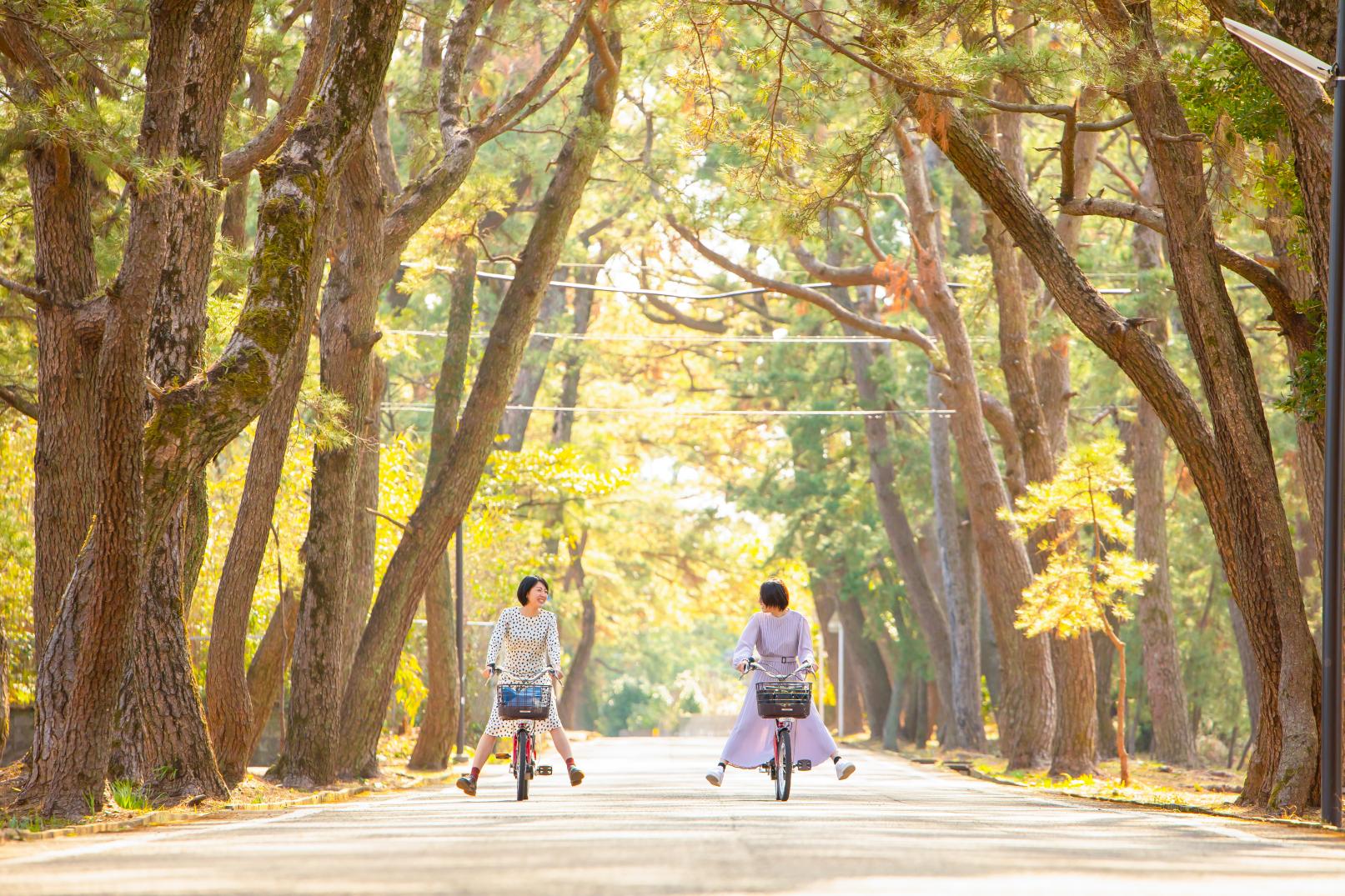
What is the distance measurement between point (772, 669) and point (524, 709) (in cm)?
201

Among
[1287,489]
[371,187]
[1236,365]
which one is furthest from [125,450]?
[1287,489]

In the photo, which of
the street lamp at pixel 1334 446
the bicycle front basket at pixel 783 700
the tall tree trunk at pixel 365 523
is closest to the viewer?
the street lamp at pixel 1334 446

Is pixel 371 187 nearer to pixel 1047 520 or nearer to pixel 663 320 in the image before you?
pixel 1047 520

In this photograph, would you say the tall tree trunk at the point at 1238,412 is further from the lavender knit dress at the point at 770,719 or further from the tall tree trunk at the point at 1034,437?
the tall tree trunk at the point at 1034,437

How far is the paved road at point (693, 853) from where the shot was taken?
23.4 feet

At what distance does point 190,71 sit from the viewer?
512 inches

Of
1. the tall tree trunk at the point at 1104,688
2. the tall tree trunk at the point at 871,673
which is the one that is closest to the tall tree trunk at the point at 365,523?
the tall tree trunk at the point at 1104,688

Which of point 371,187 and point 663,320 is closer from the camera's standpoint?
point 371,187

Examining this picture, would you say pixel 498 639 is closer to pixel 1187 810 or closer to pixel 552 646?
pixel 552 646

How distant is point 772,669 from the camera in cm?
1406

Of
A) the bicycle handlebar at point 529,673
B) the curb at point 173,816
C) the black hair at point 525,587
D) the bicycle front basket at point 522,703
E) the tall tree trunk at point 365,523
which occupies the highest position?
the tall tree trunk at point 365,523

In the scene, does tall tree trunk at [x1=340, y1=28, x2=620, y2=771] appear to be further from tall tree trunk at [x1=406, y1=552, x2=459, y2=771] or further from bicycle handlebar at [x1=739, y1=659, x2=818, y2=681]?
bicycle handlebar at [x1=739, y1=659, x2=818, y2=681]

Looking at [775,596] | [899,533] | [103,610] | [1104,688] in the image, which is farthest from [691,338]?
[103,610]

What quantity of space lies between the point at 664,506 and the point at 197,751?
36813 mm
